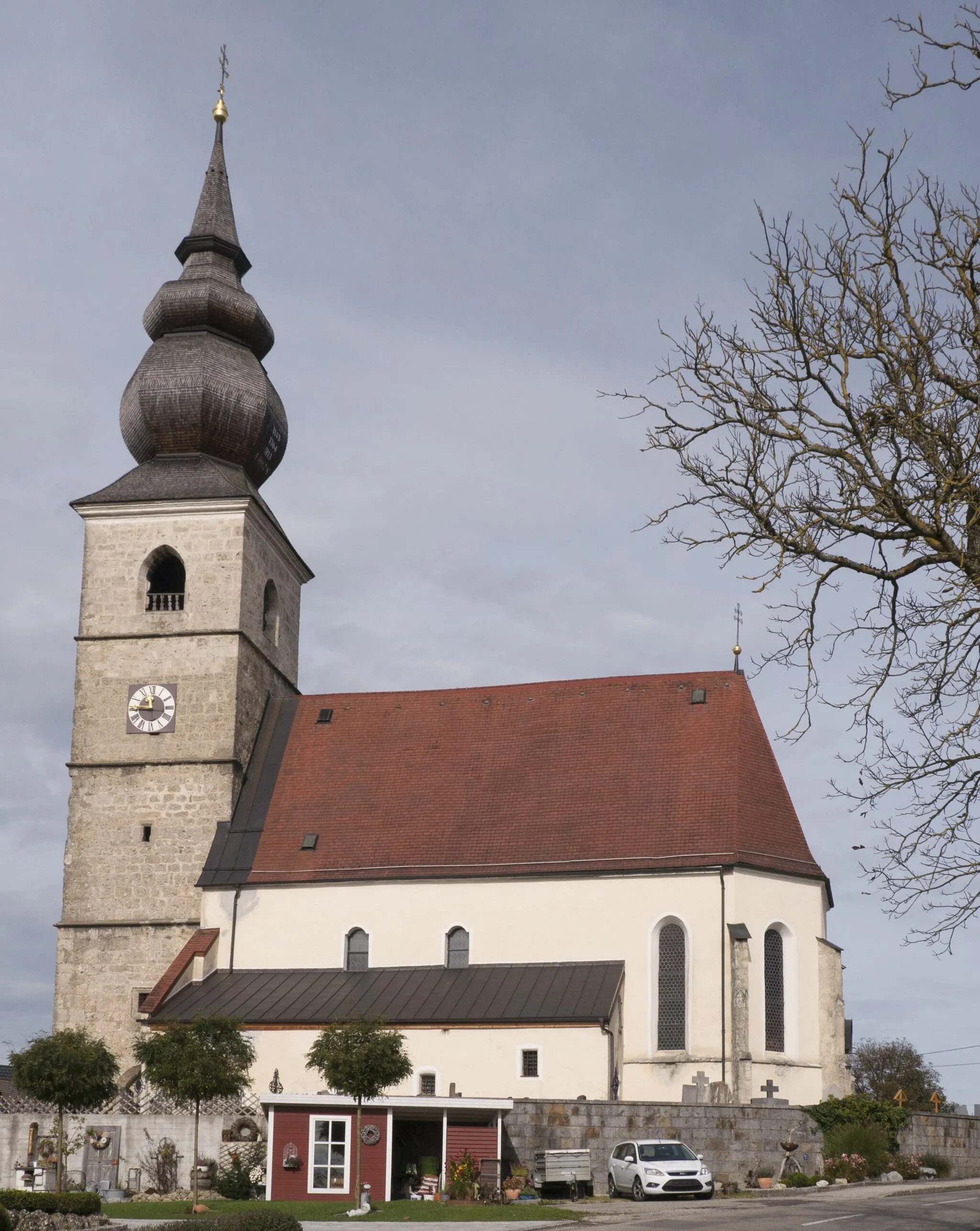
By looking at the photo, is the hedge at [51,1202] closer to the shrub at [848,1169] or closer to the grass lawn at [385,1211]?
the grass lawn at [385,1211]

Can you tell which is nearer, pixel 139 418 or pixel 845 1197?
pixel 845 1197

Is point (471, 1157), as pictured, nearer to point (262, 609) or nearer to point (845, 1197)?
point (845, 1197)

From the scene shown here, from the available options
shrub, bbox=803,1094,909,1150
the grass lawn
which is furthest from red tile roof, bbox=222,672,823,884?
the grass lawn

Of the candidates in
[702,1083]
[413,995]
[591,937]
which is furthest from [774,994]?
[413,995]

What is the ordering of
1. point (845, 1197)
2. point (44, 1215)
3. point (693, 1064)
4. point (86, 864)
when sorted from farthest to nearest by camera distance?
point (86, 864), point (693, 1064), point (845, 1197), point (44, 1215)

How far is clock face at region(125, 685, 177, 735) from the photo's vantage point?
128 ft

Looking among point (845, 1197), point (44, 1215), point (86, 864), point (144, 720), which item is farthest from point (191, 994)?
point (845, 1197)

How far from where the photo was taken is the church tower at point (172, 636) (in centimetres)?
3753

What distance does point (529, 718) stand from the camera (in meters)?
39.8

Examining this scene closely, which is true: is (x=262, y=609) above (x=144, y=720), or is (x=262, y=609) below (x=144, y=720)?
above

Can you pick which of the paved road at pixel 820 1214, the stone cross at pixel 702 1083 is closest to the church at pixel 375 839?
the stone cross at pixel 702 1083

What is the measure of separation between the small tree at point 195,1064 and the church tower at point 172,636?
706 centimetres

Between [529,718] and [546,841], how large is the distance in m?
4.26

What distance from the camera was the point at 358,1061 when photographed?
27.0 m
